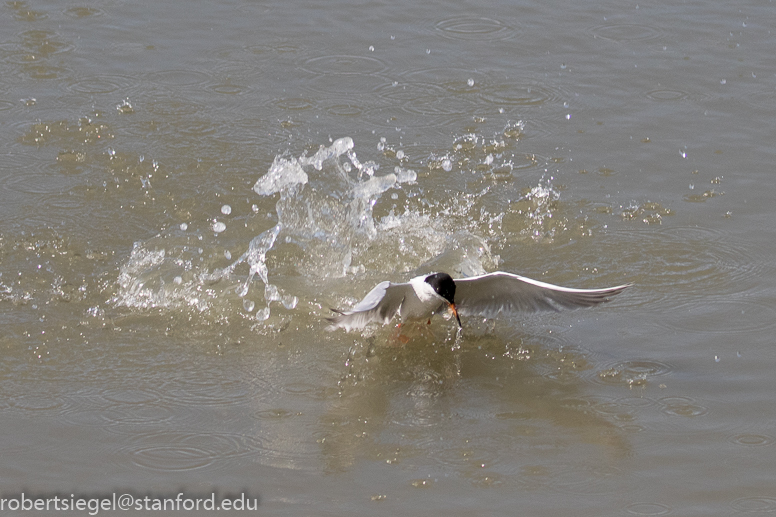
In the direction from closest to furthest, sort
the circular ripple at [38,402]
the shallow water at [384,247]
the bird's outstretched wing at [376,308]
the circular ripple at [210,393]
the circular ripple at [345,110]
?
the shallow water at [384,247] → the circular ripple at [38,402] → the circular ripple at [210,393] → the bird's outstretched wing at [376,308] → the circular ripple at [345,110]

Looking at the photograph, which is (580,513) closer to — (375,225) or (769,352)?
(769,352)

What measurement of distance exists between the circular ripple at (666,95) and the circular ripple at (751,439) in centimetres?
438

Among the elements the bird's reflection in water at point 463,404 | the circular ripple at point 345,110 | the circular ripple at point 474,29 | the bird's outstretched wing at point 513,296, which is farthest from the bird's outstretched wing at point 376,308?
the circular ripple at point 474,29

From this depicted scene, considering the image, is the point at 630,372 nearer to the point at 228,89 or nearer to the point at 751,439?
the point at 751,439

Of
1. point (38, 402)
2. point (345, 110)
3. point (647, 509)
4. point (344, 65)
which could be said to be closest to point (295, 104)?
point (345, 110)

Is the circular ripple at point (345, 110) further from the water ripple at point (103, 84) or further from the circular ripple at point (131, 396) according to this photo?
the circular ripple at point (131, 396)

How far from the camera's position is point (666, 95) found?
9016 mm

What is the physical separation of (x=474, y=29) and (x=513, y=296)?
4.68m

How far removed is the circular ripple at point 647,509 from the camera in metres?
4.68

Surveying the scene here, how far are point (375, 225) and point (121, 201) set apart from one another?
74.6 inches

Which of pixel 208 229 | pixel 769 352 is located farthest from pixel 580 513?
pixel 208 229

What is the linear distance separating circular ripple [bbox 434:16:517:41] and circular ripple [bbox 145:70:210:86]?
8.05 feet

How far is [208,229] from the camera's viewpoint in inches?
285

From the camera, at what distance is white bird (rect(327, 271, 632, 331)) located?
578cm
